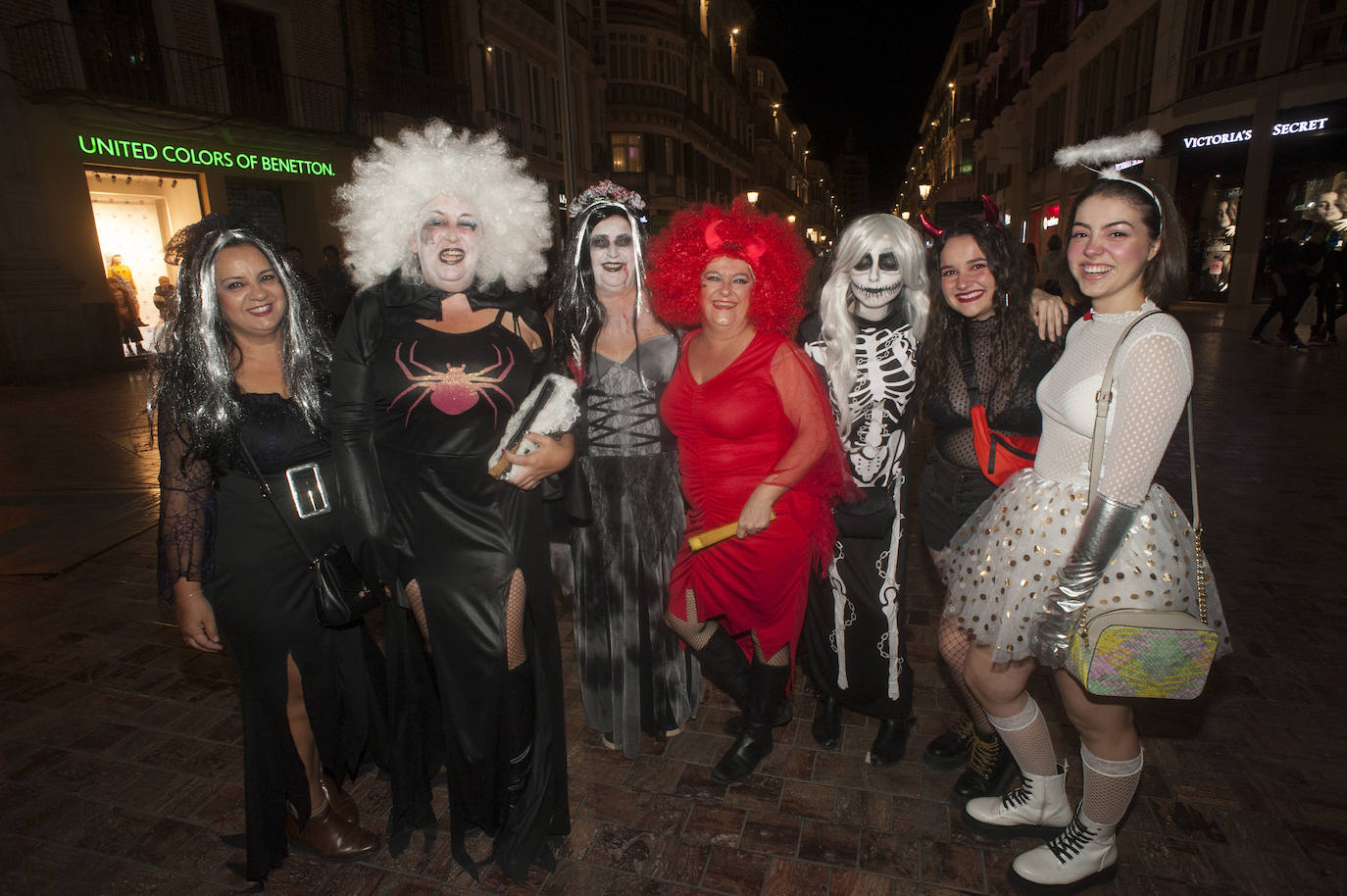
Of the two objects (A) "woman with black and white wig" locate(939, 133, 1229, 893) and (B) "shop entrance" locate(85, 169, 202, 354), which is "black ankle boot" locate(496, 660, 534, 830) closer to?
(A) "woman with black and white wig" locate(939, 133, 1229, 893)

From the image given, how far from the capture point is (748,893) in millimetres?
2357

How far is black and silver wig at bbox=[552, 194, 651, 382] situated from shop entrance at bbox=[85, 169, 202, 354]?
14.0 m

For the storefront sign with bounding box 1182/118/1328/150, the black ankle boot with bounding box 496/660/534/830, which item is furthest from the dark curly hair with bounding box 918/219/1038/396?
the storefront sign with bounding box 1182/118/1328/150

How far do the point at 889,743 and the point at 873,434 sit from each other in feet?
4.41

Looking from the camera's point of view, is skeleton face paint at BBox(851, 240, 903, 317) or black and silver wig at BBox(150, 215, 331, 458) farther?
skeleton face paint at BBox(851, 240, 903, 317)

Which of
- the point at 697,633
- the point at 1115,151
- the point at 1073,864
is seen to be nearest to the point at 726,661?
the point at 697,633

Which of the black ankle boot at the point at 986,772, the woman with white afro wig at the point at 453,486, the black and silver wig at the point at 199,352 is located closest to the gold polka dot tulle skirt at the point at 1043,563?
the black ankle boot at the point at 986,772

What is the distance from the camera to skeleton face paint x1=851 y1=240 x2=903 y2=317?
8.96 feet

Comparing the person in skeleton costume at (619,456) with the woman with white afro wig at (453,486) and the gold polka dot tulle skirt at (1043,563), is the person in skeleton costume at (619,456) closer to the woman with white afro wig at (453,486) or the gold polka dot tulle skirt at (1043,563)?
the woman with white afro wig at (453,486)

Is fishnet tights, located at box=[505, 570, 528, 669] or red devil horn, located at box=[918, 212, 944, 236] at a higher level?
red devil horn, located at box=[918, 212, 944, 236]

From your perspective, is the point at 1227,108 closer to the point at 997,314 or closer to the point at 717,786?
the point at 997,314

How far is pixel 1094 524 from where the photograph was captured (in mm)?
1892

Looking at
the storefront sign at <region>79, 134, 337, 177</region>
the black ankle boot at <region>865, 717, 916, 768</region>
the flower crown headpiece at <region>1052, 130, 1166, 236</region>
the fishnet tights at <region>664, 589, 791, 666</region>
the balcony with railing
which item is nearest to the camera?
the flower crown headpiece at <region>1052, 130, 1166, 236</region>

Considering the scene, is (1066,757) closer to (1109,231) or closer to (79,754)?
(1109,231)
